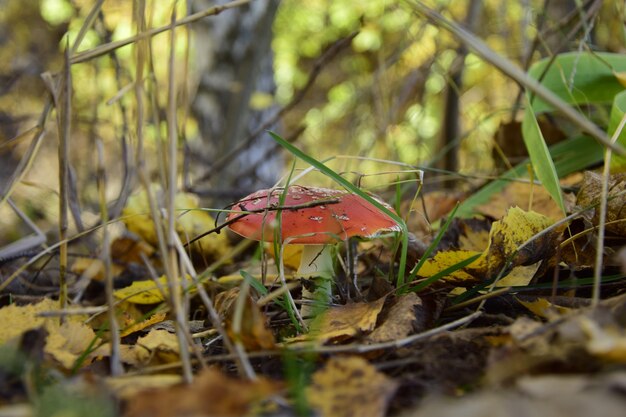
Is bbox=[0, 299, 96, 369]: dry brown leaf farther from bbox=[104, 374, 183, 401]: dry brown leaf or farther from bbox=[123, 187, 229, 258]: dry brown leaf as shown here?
bbox=[123, 187, 229, 258]: dry brown leaf

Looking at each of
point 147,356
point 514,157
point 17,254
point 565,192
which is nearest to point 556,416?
point 147,356

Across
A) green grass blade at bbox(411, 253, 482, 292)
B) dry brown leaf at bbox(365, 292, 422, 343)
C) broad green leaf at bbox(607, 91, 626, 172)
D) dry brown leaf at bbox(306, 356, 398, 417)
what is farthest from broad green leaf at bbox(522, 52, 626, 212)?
dry brown leaf at bbox(306, 356, 398, 417)

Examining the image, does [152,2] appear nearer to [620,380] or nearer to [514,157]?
[620,380]

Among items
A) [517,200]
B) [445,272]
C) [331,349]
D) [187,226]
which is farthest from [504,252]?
[187,226]

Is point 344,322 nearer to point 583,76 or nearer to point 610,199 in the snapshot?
point 610,199

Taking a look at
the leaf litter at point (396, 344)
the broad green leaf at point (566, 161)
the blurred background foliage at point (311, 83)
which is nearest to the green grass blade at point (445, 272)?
the leaf litter at point (396, 344)

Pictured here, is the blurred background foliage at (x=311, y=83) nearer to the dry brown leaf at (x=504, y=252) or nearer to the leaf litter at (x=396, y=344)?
the leaf litter at (x=396, y=344)
